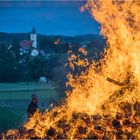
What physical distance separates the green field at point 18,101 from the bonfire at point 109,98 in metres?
9.91

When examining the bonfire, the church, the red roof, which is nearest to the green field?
the church

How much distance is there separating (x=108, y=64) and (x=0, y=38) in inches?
1114

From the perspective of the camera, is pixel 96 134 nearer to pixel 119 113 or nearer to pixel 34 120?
pixel 119 113

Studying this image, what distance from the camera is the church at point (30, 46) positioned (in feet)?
119

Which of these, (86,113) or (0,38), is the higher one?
(0,38)

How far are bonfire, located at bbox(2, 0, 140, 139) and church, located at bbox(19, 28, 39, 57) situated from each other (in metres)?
27.7

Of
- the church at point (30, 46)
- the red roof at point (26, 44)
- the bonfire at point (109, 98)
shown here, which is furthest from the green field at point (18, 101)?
the bonfire at point (109, 98)

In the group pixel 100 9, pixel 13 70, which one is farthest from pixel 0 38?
pixel 100 9

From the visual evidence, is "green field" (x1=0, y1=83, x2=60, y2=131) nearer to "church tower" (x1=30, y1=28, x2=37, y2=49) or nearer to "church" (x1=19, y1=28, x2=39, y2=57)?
"church" (x1=19, y1=28, x2=39, y2=57)

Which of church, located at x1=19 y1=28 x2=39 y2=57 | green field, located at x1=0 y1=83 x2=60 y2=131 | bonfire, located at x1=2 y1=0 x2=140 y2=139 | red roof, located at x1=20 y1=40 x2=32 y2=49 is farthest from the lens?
red roof, located at x1=20 y1=40 x2=32 y2=49

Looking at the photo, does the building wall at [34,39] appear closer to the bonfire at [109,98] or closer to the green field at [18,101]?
the green field at [18,101]

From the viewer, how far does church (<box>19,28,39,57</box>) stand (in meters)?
36.1

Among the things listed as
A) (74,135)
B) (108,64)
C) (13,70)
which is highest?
(13,70)

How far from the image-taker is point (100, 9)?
7809 millimetres
